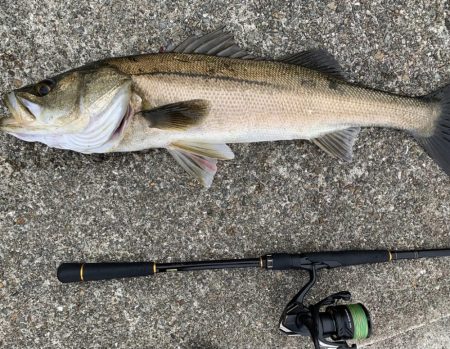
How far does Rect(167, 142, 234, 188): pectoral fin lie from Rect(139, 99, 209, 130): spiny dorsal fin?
0.15 metres

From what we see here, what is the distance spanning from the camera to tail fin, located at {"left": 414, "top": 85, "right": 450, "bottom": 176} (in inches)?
86.5

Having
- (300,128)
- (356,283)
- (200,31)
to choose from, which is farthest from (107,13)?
(356,283)

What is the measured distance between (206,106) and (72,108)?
619mm

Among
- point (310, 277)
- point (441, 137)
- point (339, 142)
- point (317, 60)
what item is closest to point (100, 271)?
point (310, 277)

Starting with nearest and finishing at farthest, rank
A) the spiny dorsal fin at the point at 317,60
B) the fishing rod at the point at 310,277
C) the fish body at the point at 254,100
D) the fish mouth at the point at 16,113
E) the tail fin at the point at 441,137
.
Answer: the fish mouth at the point at 16,113
the fish body at the point at 254,100
the fishing rod at the point at 310,277
the spiny dorsal fin at the point at 317,60
the tail fin at the point at 441,137

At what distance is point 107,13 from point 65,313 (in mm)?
1685

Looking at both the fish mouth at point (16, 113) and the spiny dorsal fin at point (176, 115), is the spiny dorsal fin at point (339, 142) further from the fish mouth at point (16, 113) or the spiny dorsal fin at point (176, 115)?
the fish mouth at point (16, 113)

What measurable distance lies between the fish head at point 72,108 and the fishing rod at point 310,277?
→ 0.70 metres

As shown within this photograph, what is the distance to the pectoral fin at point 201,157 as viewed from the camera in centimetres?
200

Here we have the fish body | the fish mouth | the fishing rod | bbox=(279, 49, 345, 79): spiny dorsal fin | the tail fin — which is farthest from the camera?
the tail fin

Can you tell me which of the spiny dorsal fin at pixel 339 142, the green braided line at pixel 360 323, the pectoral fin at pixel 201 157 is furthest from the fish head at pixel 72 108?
Answer: the green braided line at pixel 360 323

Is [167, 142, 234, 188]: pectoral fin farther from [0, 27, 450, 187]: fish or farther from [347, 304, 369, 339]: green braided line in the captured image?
[347, 304, 369, 339]: green braided line

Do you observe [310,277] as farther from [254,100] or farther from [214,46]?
[214,46]

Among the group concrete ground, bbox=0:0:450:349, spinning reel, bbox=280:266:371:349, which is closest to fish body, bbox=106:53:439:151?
concrete ground, bbox=0:0:450:349
